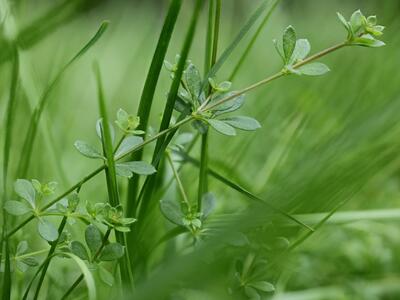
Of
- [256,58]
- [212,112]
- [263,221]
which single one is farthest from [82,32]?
[263,221]

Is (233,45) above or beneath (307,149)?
above

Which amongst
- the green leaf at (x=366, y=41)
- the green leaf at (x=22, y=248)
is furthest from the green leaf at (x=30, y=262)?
the green leaf at (x=366, y=41)

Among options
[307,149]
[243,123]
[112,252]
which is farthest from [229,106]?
[307,149]

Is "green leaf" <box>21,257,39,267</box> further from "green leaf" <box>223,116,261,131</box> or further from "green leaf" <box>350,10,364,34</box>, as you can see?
"green leaf" <box>350,10,364,34</box>

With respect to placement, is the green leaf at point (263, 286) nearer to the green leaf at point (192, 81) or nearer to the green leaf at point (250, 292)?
the green leaf at point (250, 292)

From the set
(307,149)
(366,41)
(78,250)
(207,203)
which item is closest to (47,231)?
(78,250)

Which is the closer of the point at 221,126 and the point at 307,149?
the point at 221,126

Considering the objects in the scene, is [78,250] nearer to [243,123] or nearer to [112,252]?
[112,252]

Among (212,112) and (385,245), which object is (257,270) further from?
(385,245)
